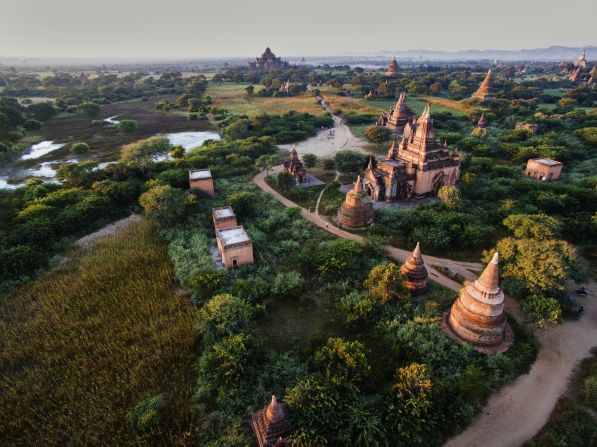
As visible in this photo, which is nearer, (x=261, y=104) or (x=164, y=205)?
(x=164, y=205)

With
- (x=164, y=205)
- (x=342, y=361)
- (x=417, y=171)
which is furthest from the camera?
(x=417, y=171)

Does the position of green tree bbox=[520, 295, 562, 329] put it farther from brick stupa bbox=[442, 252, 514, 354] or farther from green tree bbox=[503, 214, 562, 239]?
green tree bbox=[503, 214, 562, 239]

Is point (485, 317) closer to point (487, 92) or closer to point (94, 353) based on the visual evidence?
point (94, 353)

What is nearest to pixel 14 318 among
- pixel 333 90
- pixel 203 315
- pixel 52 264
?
pixel 52 264

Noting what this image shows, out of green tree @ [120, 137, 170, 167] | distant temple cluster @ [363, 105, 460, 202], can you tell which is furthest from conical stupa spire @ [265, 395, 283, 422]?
green tree @ [120, 137, 170, 167]

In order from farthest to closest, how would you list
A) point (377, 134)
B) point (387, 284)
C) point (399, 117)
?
point (399, 117) → point (377, 134) → point (387, 284)

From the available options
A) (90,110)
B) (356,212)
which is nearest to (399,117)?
(356,212)

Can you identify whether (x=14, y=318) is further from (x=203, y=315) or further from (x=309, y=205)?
(x=309, y=205)

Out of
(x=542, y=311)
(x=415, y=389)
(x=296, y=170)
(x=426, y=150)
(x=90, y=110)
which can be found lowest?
(x=415, y=389)
